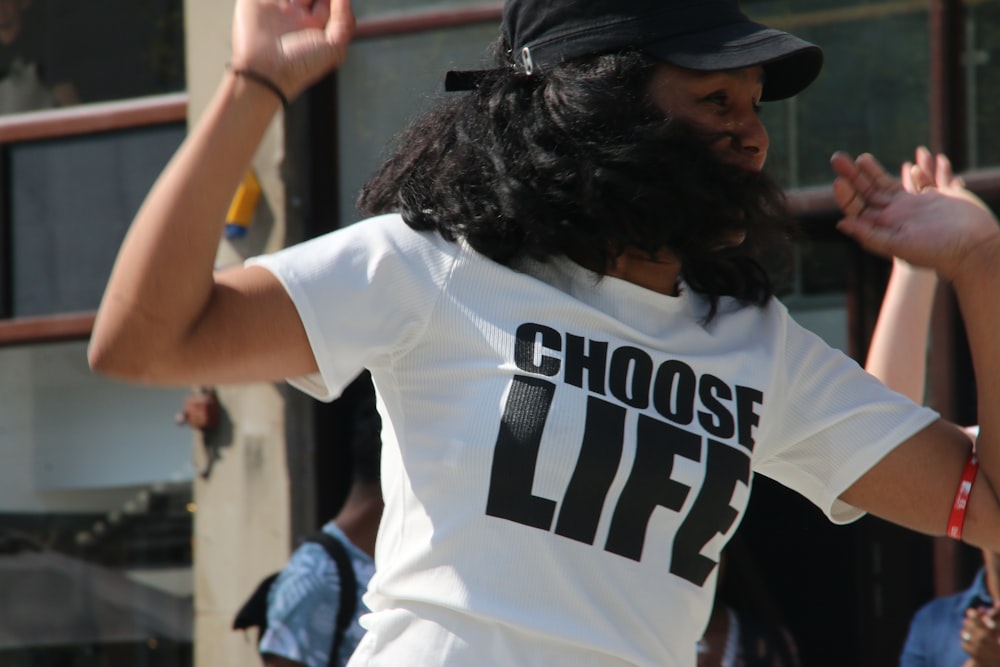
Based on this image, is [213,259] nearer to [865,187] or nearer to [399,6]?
[865,187]

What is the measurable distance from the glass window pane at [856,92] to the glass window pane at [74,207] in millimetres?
2211

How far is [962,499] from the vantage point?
1985 mm

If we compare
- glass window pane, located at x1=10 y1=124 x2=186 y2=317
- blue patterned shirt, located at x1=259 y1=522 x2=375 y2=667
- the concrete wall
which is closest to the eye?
blue patterned shirt, located at x1=259 y1=522 x2=375 y2=667

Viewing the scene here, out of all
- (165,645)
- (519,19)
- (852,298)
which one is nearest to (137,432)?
(165,645)

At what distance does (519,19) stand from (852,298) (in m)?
2.85

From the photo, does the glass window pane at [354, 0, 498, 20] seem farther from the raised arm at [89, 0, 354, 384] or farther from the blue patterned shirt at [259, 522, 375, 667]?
the raised arm at [89, 0, 354, 384]

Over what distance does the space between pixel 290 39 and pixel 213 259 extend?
29cm

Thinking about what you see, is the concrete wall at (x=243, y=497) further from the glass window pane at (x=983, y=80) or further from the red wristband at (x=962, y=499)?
the red wristband at (x=962, y=499)

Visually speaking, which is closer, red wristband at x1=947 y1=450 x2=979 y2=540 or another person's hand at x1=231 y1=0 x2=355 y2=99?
another person's hand at x1=231 y1=0 x2=355 y2=99

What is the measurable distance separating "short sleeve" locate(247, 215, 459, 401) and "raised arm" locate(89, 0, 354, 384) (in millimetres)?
27

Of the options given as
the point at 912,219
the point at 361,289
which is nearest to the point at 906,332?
the point at 912,219

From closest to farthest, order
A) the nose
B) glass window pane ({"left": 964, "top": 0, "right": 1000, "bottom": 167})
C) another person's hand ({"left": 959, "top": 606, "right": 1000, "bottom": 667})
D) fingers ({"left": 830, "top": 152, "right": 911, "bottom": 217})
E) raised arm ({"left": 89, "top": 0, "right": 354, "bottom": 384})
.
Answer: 1. raised arm ({"left": 89, "top": 0, "right": 354, "bottom": 384})
2. the nose
3. fingers ({"left": 830, "top": 152, "right": 911, "bottom": 217})
4. another person's hand ({"left": 959, "top": 606, "right": 1000, "bottom": 667})
5. glass window pane ({"left": 964, "top": 0, "right": 1000, "bottom": 167})

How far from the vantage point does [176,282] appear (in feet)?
4.97

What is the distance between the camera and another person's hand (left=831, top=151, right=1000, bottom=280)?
2008 millimetres
